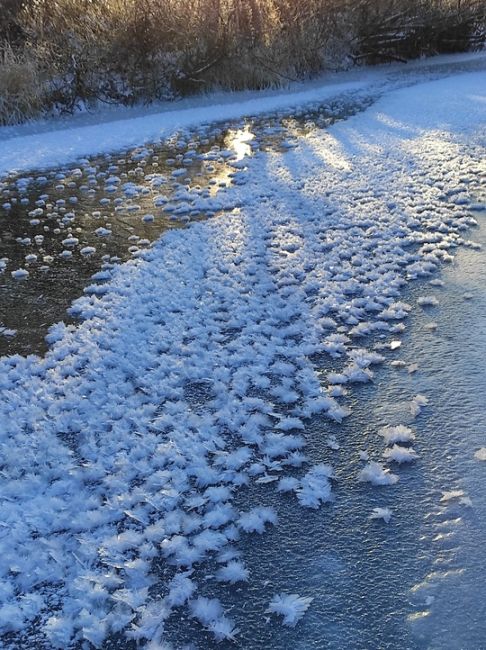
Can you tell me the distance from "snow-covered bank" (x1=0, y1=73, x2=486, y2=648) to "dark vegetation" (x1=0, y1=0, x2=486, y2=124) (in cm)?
707

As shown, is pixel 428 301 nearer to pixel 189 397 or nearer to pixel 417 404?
pixel 417 404

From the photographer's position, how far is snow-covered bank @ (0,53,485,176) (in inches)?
348

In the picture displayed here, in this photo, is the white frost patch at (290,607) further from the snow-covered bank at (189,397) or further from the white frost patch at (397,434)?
the white frost patch at (397,434)

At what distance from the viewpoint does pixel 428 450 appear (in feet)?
8.87

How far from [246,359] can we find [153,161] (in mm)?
5236

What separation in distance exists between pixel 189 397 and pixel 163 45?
10.9m

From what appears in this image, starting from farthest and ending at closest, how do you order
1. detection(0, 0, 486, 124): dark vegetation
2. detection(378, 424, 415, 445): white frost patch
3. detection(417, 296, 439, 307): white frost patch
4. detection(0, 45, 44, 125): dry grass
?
detection(0, 0, 486, 124): dark vegetation → detection(0, 45, 44, 125): dry grass → detection(417, 296, 439, 307): white frost patch → detection(378, 424, 415, 445): white frost patch

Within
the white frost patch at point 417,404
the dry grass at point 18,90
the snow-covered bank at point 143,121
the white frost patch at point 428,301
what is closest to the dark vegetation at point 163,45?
the dry grass at point 18,90

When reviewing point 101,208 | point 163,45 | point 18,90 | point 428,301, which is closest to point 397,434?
point 428,301

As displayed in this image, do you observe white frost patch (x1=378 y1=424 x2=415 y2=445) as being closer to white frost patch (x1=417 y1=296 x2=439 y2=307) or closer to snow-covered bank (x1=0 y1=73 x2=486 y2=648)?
snow-covered bank (x1=0 y1=73 x2=486 y2=648)

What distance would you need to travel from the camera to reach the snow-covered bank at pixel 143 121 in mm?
8836

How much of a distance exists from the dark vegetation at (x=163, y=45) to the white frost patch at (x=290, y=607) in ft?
34.8

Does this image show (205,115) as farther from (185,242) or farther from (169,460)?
(169,460)

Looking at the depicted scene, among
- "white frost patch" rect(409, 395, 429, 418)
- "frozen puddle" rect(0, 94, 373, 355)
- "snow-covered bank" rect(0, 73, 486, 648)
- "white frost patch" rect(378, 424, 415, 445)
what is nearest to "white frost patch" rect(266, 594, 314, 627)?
"snow-covered bank" rect(0, 73, 486, 648)
